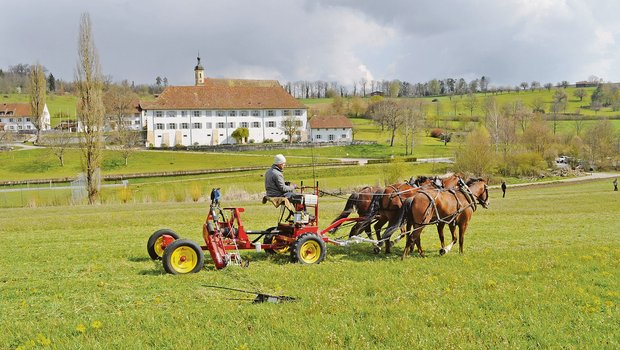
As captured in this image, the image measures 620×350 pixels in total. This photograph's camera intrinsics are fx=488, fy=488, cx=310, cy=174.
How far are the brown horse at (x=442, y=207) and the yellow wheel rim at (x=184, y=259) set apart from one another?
16.2 feet

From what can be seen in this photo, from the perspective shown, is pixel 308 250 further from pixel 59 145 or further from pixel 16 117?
pixel 16 117

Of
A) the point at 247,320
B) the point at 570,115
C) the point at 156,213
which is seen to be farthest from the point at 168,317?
the point at 570,115

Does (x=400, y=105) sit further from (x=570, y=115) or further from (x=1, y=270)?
(x=1, y=270)

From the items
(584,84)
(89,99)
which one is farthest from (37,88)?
(584,84)

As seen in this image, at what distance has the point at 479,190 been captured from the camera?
1337cm

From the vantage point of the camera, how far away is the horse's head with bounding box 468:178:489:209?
13.3m

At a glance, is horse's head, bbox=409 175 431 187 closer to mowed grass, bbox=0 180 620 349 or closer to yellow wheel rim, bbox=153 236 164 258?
mowed grass, bbox=0 180 620 349

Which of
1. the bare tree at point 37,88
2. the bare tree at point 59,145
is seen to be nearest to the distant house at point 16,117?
the bare tree at point 37,88

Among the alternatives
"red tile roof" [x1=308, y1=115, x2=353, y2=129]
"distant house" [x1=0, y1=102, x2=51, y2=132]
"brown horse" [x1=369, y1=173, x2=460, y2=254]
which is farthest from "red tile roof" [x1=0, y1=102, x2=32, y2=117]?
"brown horse" [x1=369, y1=173, x2=460, y2=254]

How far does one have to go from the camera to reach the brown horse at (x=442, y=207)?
11758 mm

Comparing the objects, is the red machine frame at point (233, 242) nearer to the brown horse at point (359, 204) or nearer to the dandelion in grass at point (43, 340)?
the brown horse at point (359, 204)

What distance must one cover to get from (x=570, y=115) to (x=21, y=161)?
121 metres

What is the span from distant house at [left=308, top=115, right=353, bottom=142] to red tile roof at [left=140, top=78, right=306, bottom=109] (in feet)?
15.3

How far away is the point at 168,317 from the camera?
710cm
